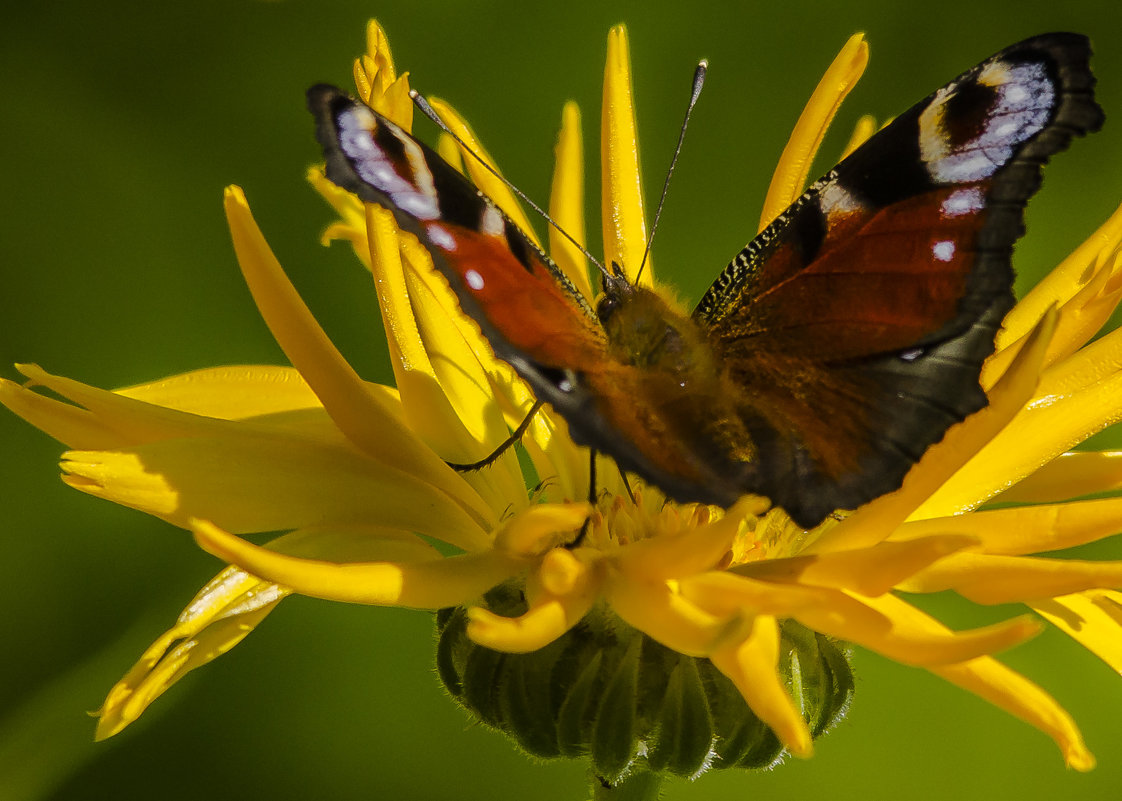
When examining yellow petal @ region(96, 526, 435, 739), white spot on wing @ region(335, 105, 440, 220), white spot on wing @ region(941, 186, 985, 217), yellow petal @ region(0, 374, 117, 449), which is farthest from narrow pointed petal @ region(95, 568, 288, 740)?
white spot on wing @ region(941, 186, 985, 217)

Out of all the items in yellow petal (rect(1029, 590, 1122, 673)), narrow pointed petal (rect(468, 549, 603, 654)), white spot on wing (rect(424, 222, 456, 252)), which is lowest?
yellow petal (rect(1029, 590, 1122, 673))

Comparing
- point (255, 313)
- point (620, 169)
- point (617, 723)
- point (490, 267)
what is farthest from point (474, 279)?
point (255, 313)

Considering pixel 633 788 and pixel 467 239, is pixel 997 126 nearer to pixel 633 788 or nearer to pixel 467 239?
pixel 467 239

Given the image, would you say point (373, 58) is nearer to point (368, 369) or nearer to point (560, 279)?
point (560, 279)

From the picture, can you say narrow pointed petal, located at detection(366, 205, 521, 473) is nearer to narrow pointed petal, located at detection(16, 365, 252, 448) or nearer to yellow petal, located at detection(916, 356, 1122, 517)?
narrow pointed petal, located at detection(16, 365, 252, 448)

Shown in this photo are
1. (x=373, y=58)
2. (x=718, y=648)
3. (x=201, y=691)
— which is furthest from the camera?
(x=201, y=691)

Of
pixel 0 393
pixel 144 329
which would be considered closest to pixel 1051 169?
pixel 144 329

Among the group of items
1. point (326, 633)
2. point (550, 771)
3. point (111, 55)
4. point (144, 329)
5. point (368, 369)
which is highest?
point (111, 55)
